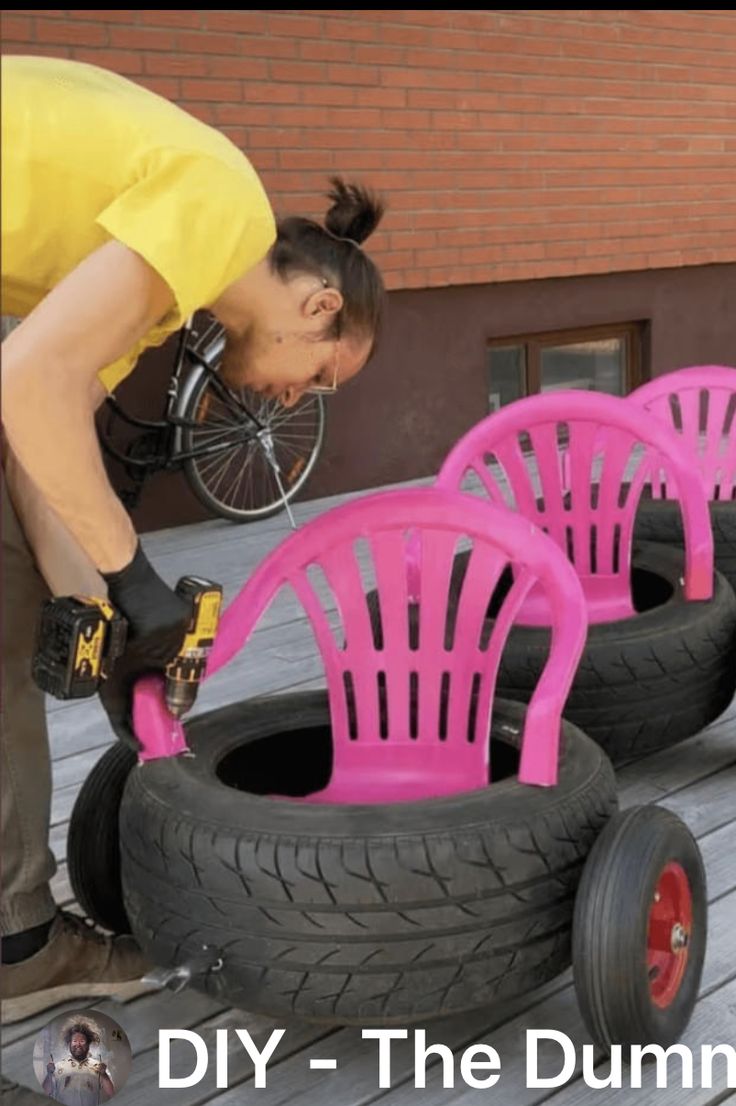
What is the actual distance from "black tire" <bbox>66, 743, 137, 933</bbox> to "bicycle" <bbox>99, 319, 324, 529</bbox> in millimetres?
2770

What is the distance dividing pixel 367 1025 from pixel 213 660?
0.64 m

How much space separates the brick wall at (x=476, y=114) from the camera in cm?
559

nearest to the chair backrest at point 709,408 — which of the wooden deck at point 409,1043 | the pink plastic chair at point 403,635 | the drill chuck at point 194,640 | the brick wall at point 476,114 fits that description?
the wooden deck at point 409,1043

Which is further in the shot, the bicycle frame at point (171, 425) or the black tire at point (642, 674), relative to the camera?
the bicycle frame at point (171, 425)

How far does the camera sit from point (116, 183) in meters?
1.55

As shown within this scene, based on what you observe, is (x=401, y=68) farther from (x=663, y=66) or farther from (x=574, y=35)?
(x=663, y=66)

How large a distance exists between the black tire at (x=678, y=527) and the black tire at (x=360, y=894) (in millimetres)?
1843

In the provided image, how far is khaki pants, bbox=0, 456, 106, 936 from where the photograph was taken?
6.98ft

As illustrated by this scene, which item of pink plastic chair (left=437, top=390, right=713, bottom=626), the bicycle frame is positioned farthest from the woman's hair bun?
the bicycle frame

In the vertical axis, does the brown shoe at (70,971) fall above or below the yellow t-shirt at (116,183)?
below

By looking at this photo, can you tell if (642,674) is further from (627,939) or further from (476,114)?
(476,114)

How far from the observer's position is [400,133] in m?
6.32

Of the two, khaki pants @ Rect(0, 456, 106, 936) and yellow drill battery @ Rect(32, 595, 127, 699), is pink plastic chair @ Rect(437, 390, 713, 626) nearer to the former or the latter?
khaki pants @ Rect(0, 456, 106, 936)

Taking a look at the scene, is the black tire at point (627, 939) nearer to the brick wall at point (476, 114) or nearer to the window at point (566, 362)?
the brick wall at point (476, 114)
